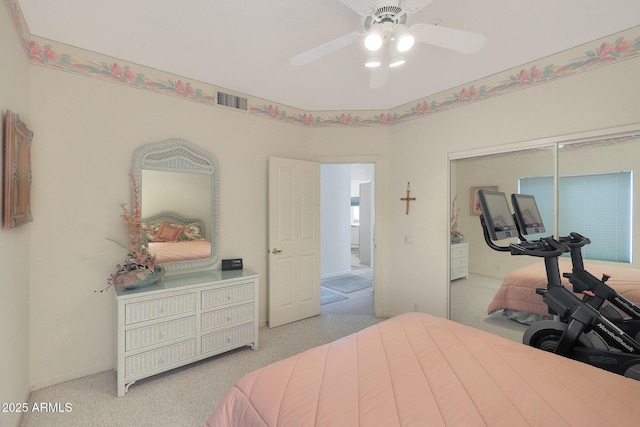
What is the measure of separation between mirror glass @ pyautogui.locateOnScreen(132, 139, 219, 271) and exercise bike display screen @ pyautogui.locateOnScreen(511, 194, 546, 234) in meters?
2.73

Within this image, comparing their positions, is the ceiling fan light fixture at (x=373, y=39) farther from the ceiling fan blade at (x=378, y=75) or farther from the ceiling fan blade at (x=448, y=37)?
the ceiling fan blade at (x=378, y=75)

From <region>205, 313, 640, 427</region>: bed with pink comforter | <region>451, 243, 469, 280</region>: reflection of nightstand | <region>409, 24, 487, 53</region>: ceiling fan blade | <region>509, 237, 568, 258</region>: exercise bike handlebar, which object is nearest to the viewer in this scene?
<region>205, 313, 640, 427</region>: bed with pink comforter

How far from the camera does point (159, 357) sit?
2.31 meters

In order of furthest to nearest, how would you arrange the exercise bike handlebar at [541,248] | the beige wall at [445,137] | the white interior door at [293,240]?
the white interior door at [293,240]
the beige wall at [445,137]
the exercise bike handlebar at [541,248]

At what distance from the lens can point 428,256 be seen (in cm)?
332

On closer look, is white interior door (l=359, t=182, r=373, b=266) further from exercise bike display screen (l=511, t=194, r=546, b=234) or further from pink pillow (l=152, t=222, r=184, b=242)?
pink pillow (l=152, t=222, r=184, b=242)

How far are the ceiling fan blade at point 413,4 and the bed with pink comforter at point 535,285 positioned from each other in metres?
2.29

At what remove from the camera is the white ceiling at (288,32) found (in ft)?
6.04

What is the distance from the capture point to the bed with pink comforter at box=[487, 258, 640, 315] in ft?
6.95

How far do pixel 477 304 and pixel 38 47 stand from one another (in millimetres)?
4408

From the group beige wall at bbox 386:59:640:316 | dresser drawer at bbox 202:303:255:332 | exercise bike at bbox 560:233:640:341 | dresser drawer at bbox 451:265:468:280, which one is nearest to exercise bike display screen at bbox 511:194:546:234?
exercise bike at bbox 560:233:640:341

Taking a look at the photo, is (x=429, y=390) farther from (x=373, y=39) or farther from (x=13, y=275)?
(x=13, y=275)

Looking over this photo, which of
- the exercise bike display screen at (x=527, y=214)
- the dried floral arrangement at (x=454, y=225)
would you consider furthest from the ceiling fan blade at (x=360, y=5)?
the dried floral arrangement at (x=454, y=225)

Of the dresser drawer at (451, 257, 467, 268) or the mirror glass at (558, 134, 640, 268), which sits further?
the dresser drawer at (451, 257, 467, 268)
